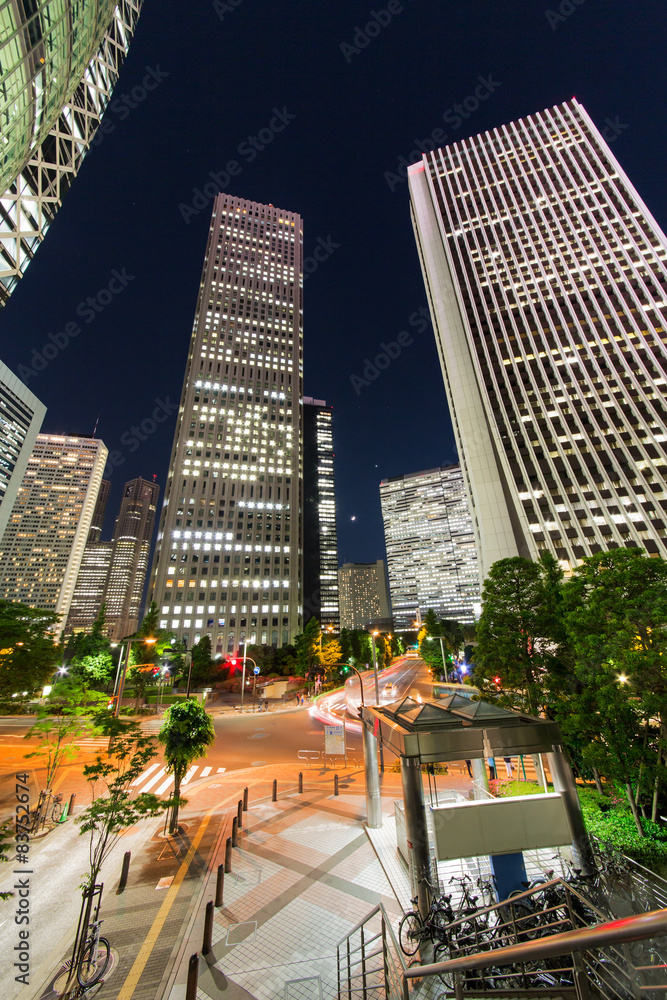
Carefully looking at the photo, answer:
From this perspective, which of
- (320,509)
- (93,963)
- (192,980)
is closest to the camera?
(192,980)

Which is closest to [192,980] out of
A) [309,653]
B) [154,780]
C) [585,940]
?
[585,940]

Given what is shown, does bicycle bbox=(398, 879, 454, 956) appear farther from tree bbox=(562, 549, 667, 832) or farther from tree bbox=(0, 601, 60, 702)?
tree bbox=(0, 601, 60, 702)

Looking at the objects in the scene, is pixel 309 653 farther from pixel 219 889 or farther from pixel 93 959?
pixel 93 959

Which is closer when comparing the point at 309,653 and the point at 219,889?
the point at 219,889

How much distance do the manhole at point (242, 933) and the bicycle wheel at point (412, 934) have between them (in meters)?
3.18

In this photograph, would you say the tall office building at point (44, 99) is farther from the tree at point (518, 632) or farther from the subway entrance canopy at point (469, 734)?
the tree at point (518, 632)

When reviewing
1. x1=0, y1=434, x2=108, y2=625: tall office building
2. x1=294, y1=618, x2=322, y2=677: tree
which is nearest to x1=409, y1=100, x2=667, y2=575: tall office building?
x1=294, y1=618, x2=322, y2=677: tree

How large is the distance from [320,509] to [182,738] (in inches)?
5050

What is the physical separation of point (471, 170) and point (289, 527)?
84381 mm

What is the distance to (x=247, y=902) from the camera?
9523 millimetres

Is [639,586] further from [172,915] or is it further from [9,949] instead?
[9,949]

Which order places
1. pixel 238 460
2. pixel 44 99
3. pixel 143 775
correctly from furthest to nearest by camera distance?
pixel 238 460 < pixel 44 99 < pixel 143 775

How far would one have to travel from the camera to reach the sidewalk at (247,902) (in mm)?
7266

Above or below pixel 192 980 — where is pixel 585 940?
above
